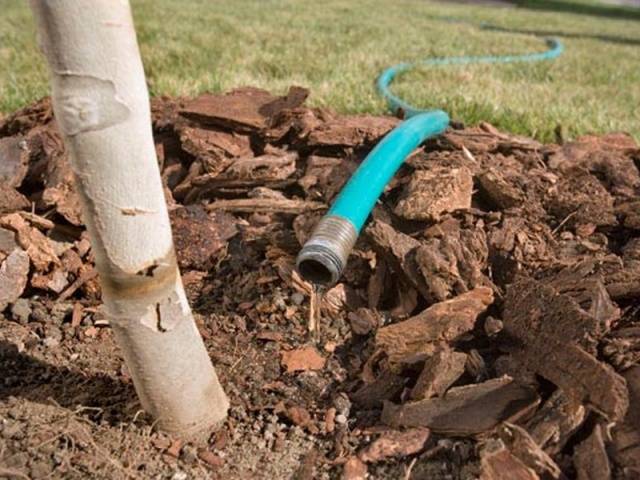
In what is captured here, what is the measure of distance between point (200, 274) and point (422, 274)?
2.48ft

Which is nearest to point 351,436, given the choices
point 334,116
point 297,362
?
point 297,362

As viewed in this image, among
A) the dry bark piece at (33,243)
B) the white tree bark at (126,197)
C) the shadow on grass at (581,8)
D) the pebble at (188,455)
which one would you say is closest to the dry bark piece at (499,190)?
the white tree bark at (126,197)

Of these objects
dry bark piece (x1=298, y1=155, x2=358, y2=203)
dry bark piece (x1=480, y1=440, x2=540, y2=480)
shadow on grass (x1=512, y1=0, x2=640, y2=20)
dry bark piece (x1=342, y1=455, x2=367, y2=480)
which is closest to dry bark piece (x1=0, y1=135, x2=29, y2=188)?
dry bark piece (x1=298, y1=155, x2=358, y2=203)

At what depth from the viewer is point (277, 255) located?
7.45 feet

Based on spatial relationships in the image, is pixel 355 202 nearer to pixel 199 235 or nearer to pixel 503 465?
pixel 199 235

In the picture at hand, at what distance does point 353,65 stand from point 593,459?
4436mm

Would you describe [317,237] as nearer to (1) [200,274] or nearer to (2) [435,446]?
(1) [200,274]

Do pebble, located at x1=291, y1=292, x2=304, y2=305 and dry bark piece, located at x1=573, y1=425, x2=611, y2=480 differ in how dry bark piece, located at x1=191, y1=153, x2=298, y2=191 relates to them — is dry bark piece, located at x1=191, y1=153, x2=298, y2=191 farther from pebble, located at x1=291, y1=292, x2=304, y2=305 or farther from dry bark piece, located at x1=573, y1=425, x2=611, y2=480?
dry bark piece, located at x1=573, y1=425, x2=611, y2=480

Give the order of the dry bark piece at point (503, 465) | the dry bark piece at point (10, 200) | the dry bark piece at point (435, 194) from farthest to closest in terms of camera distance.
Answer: the dry bark piece at point (10, 200)
the dry bark piece at point (435, 194)
the dry bark piece at point (503, 465)

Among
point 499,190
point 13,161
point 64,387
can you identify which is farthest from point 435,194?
point 13,161

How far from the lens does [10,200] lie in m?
2.36

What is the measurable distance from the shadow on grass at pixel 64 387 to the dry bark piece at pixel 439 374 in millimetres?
725

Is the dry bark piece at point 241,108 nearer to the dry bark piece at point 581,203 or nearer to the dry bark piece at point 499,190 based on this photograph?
the dry bark piece at point 499,190

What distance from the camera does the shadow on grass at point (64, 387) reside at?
5.73 feet
